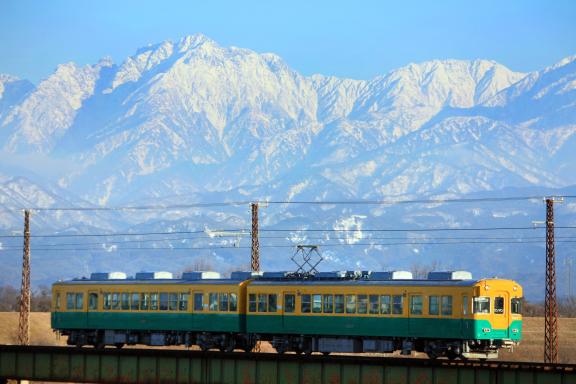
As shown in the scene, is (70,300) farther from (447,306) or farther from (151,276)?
(447,306)

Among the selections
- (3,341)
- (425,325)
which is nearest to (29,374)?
(425,325)

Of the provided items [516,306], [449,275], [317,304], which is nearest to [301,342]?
[317,304]

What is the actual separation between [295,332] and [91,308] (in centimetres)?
1462

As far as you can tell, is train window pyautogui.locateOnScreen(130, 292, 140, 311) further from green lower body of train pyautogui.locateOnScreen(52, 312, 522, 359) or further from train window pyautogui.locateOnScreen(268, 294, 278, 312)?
train window pyautogui.locateOnScreen(268, 294, 278, 312)

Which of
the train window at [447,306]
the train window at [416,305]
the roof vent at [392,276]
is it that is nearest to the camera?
the train window at [447,306]

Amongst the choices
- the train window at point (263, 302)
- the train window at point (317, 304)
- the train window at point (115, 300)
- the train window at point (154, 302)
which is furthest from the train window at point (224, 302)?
the train window at point (115, 300)

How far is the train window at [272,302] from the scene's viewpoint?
7612cm

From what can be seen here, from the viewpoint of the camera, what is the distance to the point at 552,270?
3440 inches

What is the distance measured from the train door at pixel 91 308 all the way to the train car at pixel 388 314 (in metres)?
10.9

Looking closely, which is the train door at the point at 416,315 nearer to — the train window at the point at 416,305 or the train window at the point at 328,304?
the train window at the point at 416,305

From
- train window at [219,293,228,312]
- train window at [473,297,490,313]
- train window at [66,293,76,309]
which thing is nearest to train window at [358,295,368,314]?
train window at [473,297,490,313]

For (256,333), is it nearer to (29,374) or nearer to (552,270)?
(29,374)

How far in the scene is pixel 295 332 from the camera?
246 feet

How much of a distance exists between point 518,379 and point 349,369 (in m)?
8.35
